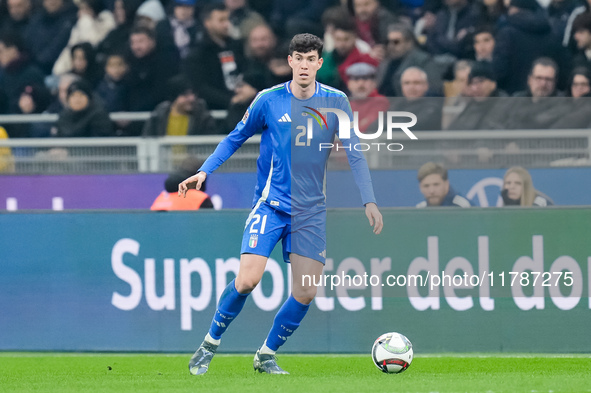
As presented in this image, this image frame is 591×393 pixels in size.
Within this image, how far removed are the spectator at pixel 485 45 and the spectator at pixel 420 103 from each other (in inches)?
36.6

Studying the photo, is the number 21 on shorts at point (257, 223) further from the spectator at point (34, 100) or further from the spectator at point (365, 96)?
the spectator at point (34, 100)

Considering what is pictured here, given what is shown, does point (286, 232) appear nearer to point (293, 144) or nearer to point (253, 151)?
point (293, 144)

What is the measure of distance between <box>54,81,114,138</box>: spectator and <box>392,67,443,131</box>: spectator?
3.46 metres

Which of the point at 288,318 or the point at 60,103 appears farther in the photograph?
the point at 60,103

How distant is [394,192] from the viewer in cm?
1009

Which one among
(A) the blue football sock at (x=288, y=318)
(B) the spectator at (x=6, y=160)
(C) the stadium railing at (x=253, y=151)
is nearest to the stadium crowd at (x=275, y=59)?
(C) the stadium railing at (x=253, y=151)

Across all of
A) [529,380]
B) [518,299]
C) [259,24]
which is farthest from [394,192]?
[529,380]

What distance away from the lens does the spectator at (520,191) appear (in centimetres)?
888

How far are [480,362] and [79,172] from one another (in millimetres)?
5419

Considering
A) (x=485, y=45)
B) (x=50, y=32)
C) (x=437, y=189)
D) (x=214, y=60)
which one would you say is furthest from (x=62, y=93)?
(x=437, y=189)

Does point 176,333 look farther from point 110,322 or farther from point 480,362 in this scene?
point 480,362

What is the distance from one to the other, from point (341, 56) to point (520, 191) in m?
3.13

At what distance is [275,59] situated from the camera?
1159cm

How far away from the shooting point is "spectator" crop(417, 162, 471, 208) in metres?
8.92
